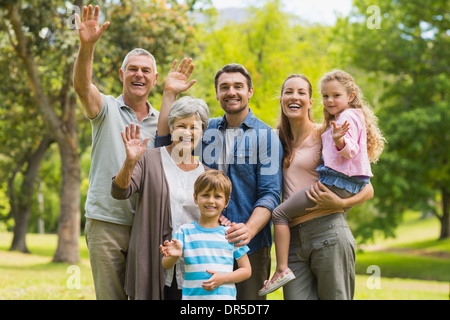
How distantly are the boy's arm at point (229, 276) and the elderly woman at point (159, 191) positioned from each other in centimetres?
28

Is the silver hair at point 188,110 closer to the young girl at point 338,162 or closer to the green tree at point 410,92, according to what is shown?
the young girl at point 338,162

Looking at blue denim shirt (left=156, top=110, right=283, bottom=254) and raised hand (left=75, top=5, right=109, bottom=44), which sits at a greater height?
raised hand (left=75, top=5, right=109, bottom=44)

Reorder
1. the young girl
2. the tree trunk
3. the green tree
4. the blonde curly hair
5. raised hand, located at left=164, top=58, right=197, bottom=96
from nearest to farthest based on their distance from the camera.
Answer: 1. the young girl
2. the blonde curly hair
3. raised hand, located at left=164, top=58, right=197, bottom=96
4. the green tree
5. the tree trunk

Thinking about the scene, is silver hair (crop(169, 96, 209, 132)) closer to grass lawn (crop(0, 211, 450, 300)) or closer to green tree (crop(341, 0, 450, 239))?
grass lawn (crop(0, 211, 450, 300))

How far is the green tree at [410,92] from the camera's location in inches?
682

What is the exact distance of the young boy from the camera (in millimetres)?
2979

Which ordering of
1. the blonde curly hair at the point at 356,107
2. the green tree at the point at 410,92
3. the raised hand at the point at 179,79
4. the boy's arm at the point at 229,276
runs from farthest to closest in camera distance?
the green tree at the point at 410,92, the raised hand at the point at 179,79, the blonde curly hair at the point at 356,107, the boy's arm at the point at 229,276

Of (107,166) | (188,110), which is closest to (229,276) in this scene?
(188,110)

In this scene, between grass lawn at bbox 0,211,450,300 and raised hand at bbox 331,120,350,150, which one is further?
grass lawn at bbox 0,211,450,300

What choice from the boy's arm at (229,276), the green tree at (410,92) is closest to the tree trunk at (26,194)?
the green tree at (410,92)

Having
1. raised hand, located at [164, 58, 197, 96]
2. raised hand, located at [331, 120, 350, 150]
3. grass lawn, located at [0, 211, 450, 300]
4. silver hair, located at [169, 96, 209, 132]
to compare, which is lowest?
grass lawn, located at [0, 211, 450, 300]

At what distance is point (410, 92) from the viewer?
19.3m

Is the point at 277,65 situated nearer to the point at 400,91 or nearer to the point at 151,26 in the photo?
the point at 400,91

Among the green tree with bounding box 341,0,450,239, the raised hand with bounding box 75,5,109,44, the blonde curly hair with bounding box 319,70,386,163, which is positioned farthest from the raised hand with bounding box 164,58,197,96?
the green tree with bounding box 341,0,450,239
